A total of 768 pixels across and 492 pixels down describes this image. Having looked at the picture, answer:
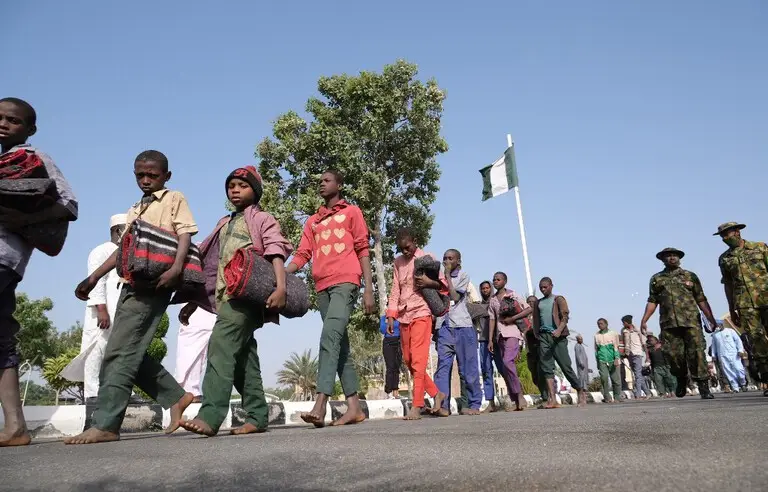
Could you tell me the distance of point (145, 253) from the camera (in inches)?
165

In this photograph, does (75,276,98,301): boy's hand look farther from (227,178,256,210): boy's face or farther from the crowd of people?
(227,178,256,210): boy's face

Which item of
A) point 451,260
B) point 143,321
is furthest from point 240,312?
point 451,260

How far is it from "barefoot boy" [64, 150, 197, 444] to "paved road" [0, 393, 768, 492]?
3.28ft

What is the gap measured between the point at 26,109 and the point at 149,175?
0.90 meters

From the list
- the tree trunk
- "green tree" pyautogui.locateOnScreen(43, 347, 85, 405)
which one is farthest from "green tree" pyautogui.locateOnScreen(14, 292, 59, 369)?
the tree trunk

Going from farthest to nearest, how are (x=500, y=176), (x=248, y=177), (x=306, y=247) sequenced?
(x=500, y=176), (x=306, y=247), (x=248, y=177)

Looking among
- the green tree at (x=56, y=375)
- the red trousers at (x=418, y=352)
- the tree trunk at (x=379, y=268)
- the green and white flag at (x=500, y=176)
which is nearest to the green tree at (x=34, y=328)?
the green tree at (x=56, y=375)

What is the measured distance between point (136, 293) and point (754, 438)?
3.71 meters

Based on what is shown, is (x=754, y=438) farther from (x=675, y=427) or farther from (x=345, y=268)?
(x=345, y=268)

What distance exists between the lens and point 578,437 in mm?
2881

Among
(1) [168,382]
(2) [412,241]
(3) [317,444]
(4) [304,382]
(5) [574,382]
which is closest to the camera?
(3) [317,444]

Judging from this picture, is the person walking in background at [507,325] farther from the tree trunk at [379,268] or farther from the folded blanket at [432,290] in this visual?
the tree trunk at [379,268]

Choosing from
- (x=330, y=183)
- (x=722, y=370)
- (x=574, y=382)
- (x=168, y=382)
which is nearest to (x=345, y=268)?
(x=330, y=183)

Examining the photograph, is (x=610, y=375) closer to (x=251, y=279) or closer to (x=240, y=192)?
(x=240, y=192)
